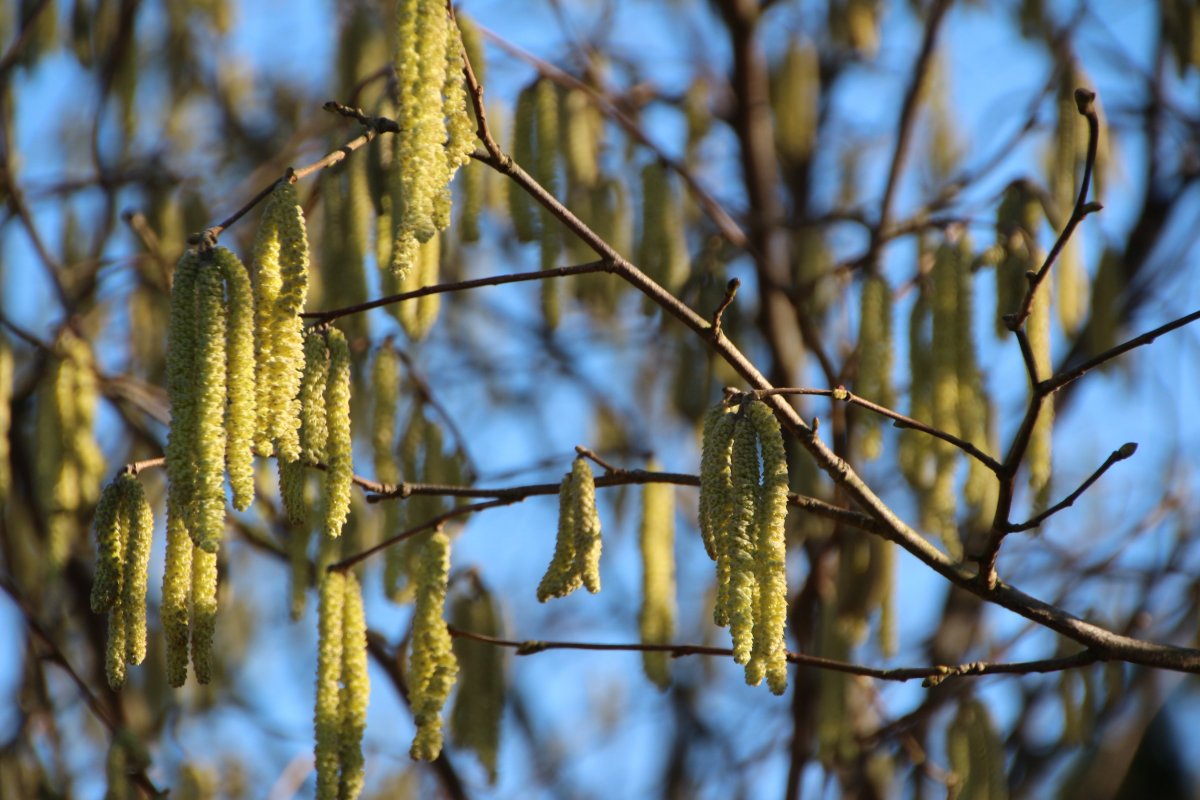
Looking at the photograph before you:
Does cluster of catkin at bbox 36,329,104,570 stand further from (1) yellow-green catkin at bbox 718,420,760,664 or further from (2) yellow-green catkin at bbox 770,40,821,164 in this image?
(2) yellow-green catkin at bbox 770,40,821,164

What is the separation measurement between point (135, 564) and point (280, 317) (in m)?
0.38

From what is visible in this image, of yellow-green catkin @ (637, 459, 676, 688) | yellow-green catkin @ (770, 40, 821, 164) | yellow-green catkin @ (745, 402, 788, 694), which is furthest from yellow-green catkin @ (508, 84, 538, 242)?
yellow-green catkin @ (770, 40, 821, 164)

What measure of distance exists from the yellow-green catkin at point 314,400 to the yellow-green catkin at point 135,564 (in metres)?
0.22

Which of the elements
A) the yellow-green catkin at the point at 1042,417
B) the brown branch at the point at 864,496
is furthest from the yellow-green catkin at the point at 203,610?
the yellow-green catkin at the point at 1042,417

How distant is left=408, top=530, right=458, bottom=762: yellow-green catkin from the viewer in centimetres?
189

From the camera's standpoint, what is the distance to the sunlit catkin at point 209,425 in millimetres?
1498

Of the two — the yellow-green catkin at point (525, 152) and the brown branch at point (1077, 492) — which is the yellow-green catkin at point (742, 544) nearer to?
the brown branch at point (1077, 492)

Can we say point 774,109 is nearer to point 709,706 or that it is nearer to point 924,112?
point 924,112

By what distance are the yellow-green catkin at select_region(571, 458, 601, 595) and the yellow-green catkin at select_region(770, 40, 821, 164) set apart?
281 centimetres

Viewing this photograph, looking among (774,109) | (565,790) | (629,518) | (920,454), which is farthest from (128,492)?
(565,790)

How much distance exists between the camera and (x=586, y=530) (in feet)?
6.12

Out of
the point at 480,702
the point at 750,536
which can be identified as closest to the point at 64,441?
the point at 480,702

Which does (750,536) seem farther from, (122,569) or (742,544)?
(122,569)

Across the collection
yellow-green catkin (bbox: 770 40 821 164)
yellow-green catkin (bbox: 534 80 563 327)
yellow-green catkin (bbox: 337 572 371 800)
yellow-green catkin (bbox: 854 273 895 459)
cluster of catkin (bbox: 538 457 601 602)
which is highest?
yellow-green catkin (bbox: 770 40 821 164)
